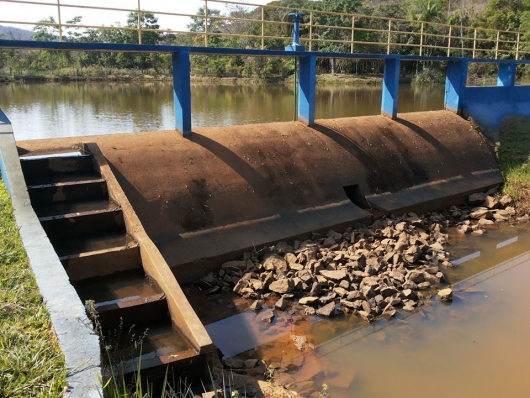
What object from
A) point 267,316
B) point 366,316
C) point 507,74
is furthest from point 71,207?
point 507,74

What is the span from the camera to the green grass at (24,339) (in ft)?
11.1

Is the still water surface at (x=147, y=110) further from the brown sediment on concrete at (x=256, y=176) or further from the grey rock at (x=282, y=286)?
the grey rock at (x=282, y=286)

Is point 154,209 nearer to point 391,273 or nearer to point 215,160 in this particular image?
point 215,160

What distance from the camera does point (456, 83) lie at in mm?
14250

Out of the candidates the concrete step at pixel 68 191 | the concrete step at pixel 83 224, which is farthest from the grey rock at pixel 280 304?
the concrete step at pixel 68 191

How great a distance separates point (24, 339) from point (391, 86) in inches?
428

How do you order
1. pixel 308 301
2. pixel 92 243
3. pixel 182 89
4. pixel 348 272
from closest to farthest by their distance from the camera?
pixel 92 243 < pixel 308 301 < pixel 348 272 < pixel 182 89

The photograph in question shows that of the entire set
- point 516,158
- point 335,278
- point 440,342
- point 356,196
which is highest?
point 516,158

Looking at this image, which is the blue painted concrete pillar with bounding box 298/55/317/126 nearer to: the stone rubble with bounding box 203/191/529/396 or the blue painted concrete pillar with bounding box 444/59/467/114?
the stone rubble with bounding box 203/191/529/396

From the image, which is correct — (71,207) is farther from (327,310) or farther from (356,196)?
(356,196)

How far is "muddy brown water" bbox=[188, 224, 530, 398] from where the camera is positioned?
571 cm

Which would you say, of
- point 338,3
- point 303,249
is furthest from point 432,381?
point 338,3

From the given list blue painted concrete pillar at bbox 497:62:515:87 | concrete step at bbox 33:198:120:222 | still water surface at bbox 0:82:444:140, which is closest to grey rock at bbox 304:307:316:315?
concrete step at bbox 33:198:120:222

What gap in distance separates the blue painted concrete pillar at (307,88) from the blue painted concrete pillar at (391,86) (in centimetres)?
255
